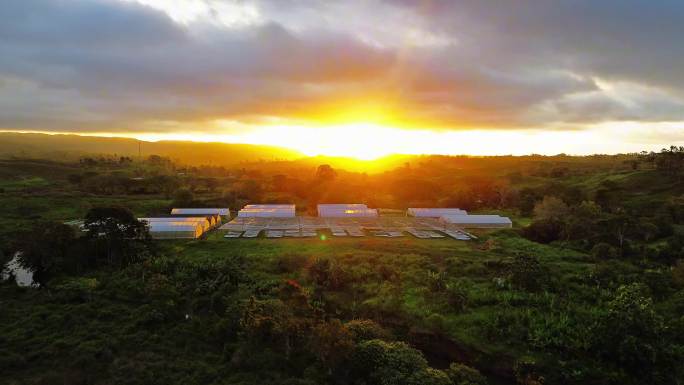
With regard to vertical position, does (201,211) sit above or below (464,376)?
above

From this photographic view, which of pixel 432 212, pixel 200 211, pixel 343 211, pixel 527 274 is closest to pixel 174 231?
pixel 200 211

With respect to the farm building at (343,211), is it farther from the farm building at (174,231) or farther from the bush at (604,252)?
the bush at (604,252)

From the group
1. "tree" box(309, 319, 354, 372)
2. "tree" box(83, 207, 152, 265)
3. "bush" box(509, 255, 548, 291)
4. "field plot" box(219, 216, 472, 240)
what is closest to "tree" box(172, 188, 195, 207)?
"field plot" box(219, 216, 472, 240)

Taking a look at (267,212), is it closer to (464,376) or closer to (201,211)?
(201,211)

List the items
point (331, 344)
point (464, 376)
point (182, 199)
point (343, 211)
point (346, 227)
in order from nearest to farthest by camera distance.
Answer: point (464, 376) < point (331, 344) < point (346, 227) < point (343, 211) < point (182, 199)

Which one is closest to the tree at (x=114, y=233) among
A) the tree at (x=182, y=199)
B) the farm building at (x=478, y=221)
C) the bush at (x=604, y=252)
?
the tree at (x=182, y=199)

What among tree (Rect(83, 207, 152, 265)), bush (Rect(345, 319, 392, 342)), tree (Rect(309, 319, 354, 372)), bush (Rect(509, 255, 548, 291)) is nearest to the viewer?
tree (Rect(309, 319, 354, 372))

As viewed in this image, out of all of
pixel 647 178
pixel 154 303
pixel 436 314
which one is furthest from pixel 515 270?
pixel 647 178

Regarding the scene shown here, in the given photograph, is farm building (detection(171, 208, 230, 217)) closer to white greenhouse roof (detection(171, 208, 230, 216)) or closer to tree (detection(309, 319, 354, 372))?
white greenhouse roof (detection(171, 208, 230, 216))
